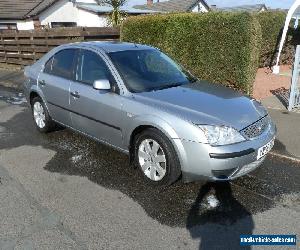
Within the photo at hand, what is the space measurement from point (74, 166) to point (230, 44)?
5.30 m

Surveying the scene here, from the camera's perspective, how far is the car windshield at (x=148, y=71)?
182 inches

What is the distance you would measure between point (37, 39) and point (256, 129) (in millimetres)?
12975

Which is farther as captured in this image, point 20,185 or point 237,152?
point 20,185

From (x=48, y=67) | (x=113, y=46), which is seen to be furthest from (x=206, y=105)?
(x=48, y=67)

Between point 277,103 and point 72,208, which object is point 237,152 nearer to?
point 72,208

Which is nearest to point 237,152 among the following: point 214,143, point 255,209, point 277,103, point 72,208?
point 214,143

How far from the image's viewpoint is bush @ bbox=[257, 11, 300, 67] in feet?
46.4

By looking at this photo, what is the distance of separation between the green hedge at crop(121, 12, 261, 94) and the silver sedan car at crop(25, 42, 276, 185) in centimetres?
345

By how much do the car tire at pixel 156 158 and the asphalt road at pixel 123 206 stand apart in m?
0.16

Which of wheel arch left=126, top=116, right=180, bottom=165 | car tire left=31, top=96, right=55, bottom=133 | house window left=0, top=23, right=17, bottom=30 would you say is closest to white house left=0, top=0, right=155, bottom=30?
house window left=0, top=23, right=17, bottom=30

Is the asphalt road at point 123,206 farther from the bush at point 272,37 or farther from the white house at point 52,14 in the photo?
the white house at point 52,14

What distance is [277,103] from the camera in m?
8.12

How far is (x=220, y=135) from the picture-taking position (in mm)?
3713

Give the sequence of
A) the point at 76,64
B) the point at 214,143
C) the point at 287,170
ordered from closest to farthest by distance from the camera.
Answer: the point at 214,143 < the point at 287,170 < the point at 76,64
